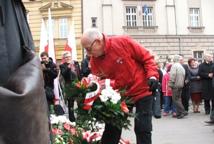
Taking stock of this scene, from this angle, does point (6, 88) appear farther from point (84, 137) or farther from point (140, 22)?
point (140, 22)

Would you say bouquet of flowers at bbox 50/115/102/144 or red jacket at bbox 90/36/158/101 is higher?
red jacket at bbox 90/36/158/101

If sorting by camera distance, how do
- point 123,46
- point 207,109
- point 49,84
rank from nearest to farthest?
point 123,46, point 49,84, point 207,109

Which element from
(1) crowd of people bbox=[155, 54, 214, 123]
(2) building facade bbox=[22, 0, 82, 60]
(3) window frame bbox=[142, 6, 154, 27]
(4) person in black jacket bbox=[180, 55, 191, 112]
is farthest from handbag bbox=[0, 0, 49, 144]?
(3) window frame bbox=[142, 6, 154, 27]

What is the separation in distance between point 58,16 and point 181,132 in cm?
2797

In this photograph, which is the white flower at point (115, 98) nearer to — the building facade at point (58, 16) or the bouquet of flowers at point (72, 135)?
the bouquet of flowers at point (72, 135)

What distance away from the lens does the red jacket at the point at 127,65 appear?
5.73m

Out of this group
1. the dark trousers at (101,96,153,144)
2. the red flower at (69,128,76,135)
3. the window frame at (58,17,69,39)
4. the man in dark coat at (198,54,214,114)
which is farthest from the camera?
the window frame at (58,17,69,39)

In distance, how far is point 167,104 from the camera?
1536 cm

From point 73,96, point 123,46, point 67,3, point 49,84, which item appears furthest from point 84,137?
point 67,3

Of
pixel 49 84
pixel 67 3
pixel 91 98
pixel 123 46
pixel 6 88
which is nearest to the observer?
pixel 6 88

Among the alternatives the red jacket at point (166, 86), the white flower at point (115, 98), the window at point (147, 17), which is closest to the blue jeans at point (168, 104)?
the red jacket at point (166, 86)

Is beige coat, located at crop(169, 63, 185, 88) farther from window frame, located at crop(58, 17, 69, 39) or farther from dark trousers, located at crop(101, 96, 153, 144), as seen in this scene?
window frame, located at crop(58, 17, 69, 39)

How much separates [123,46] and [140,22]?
109ft

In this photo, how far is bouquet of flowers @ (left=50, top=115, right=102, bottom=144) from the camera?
5.95 m
